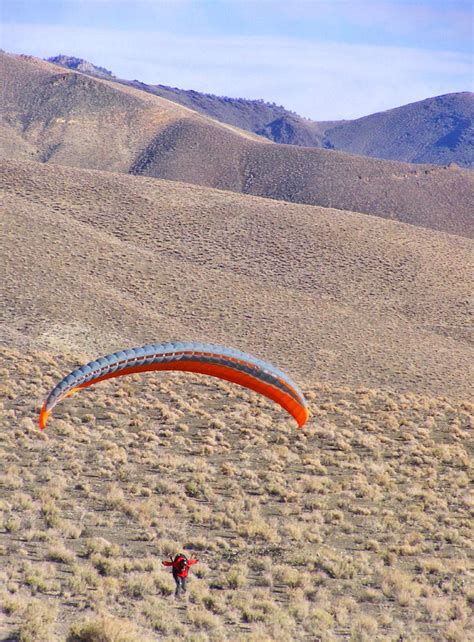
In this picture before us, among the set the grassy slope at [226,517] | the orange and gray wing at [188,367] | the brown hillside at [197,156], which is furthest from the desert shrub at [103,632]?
the brown hillside at [197,156]

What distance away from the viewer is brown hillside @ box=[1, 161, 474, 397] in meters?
41.6

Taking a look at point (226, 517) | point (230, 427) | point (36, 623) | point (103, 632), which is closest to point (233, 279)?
point (230, 427)

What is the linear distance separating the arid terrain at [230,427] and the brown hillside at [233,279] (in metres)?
0.21

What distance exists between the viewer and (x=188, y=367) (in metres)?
17.0

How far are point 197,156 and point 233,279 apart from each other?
81.7m

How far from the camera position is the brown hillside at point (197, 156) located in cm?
11662

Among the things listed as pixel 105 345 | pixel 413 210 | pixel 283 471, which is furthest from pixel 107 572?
pixel 413 210

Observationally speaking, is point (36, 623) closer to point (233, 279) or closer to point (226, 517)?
point (226, 517)

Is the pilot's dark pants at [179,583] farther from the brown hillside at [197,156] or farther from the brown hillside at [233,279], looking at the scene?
the brown hillside at [197,156]

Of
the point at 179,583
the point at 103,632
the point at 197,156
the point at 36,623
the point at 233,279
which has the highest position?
the point at 197,156

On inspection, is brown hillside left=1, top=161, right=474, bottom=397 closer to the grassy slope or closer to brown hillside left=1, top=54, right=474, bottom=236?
the grassy slope

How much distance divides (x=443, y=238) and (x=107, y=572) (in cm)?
5983

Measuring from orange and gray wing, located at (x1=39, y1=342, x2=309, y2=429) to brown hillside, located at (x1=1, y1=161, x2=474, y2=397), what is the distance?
20.0 meters

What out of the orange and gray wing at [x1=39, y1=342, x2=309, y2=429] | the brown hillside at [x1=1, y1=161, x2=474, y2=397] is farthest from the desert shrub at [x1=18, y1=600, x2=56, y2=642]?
the brown hillside at [x1=1, y1=161, x2=474, y2=397]
